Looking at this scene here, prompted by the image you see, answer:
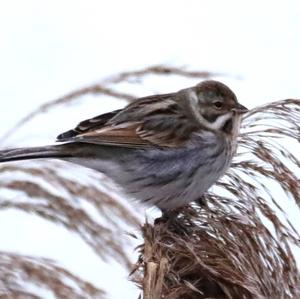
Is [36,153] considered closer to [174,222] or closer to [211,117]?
[174,222]

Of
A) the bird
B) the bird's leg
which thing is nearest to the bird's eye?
the bird

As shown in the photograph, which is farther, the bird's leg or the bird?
the bird

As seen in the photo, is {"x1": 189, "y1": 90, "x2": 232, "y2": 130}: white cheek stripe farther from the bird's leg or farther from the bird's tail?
the bird's leg

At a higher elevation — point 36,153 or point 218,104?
point 218,104

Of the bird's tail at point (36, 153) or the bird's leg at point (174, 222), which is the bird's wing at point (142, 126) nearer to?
the bird's tail at point (36, 153)

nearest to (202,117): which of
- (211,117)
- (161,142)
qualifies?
(211,117)

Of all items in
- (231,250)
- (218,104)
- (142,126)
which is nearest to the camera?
(231,250)

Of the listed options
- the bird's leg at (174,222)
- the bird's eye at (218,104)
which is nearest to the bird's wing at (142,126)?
the bird's eye at (218,104)

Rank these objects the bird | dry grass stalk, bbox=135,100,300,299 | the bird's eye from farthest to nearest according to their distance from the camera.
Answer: the bird's eye < the bird < dry grass stalk, bbox=135,100,300,299
